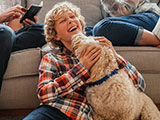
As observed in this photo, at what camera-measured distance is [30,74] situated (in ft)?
4.01

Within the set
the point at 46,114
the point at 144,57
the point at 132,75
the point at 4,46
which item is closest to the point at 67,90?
the point at 46,114

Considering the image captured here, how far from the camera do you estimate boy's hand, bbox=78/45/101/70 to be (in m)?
0.84

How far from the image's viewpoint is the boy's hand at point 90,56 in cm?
84

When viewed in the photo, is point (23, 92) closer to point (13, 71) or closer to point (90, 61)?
point (13, 71)

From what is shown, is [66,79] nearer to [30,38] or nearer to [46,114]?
[46,114]

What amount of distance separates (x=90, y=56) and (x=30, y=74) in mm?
555

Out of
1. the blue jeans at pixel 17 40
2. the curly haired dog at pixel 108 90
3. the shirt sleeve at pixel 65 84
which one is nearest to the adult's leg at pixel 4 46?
the blue jeans at pixel 17 40

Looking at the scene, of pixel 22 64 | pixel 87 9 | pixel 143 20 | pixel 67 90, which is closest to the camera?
pixel 67 90

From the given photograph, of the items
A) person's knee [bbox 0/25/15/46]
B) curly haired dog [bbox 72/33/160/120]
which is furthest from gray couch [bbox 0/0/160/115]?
curly haired dog [bbox 72/33/160/120]

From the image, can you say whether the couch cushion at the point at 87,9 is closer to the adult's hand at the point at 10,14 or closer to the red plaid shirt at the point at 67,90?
the adult's hand at the point at 10,14

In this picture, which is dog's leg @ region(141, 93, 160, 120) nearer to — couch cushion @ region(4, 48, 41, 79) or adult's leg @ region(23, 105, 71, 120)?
adult's leg @ region(23, 105, 71, 120)

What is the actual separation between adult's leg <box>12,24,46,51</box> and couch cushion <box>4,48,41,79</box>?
0.09 metres

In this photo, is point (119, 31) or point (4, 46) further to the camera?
point (119, 31)

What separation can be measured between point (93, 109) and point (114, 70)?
8.9 inches
